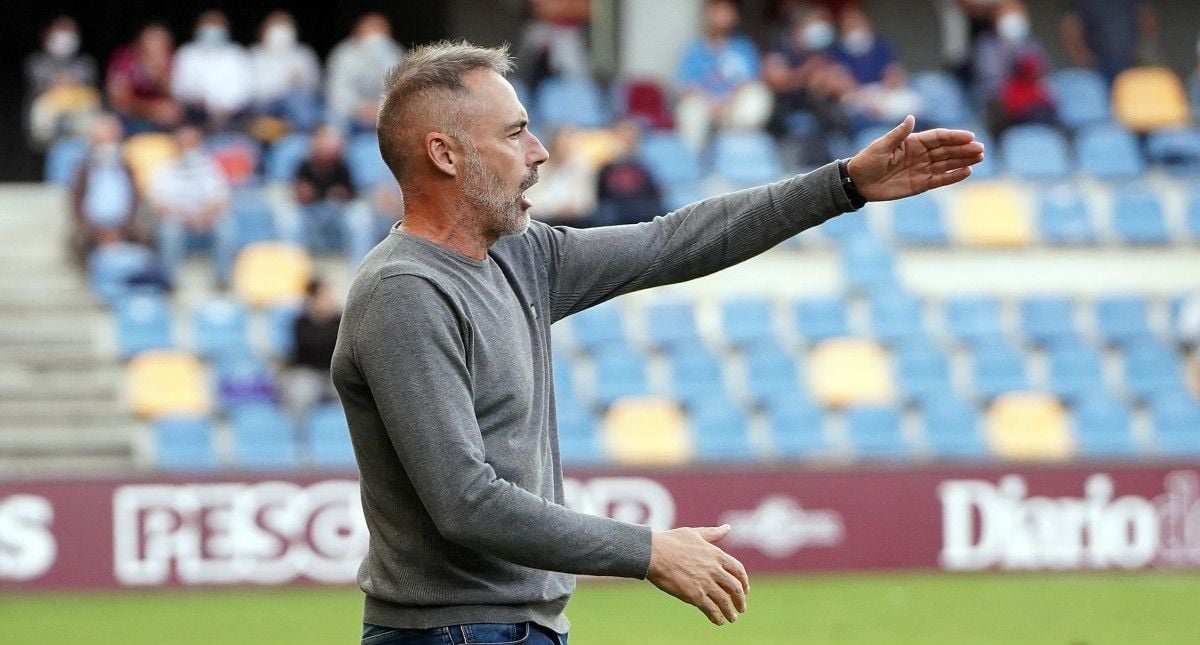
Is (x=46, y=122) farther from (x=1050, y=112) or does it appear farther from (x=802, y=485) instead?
(x=1050, y=112)

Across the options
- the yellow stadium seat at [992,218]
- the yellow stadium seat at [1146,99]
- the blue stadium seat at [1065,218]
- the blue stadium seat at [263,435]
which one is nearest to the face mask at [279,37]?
the blue stadium seat at [263,435]

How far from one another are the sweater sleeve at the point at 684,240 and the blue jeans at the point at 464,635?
70 cm

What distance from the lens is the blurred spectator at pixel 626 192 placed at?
13.5 m

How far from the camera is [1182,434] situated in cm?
1313

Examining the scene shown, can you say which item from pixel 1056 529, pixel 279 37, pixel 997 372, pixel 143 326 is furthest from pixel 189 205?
pixel 1056 529

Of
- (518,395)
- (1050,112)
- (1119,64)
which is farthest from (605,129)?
(518,395)

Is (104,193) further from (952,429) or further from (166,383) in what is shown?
(952,429)

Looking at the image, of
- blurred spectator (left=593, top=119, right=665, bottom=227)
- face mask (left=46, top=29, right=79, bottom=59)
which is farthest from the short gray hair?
face mask (left=46, top=29, right=79, bottom=59)

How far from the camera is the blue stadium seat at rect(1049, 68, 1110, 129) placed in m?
16.0

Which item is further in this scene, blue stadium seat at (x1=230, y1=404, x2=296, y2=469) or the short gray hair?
blue stadium seat at (x1=230, y1=404, x2=296, y2=469)

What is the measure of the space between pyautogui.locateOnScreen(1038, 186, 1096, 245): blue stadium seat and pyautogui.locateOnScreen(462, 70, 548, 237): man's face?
12.0 meters

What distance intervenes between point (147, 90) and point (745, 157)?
17.5ft

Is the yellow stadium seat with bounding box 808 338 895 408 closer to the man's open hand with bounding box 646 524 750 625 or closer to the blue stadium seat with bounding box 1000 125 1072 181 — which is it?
the blue stadium seat with bounding box 1000 125 1072 181

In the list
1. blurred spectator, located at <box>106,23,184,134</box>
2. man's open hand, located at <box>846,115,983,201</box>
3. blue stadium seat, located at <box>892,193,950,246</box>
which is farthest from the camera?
blurred spectator, located at <box>106,23,184,134</box>
